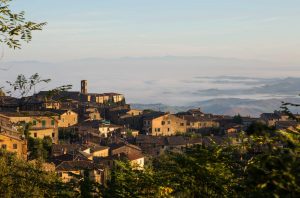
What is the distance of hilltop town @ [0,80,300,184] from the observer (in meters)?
53.5

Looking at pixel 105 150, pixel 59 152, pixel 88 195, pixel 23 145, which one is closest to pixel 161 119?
pixel 105 150

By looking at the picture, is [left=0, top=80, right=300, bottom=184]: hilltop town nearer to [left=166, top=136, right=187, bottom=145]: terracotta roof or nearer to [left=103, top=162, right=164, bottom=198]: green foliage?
[left=166, top=136, right=187, bottom=145]: terracotta roof

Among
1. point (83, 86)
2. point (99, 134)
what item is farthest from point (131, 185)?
point (83, 86)

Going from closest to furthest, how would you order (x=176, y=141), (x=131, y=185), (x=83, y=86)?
(x=131, y=185) < (x=176, y=141) < (x=83, y=86)

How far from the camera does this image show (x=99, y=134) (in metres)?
87.6

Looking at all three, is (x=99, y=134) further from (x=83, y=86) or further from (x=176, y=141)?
(x=83, y=86)

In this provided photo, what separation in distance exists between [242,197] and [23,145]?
155 feet

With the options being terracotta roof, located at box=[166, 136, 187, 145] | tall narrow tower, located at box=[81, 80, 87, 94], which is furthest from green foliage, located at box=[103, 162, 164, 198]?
tall narrow tower, located at box=[81, 80, 87, 94]

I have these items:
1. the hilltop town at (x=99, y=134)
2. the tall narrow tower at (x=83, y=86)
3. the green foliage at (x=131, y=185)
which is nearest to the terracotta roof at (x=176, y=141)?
the hilltop town at (x=99, y=134)

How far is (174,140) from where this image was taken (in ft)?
265

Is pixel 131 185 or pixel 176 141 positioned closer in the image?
pixel 131 185

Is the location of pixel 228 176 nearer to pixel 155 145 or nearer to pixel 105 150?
pixel 105 150

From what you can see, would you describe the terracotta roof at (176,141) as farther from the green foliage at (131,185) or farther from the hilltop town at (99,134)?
the green foliage at (131,185)

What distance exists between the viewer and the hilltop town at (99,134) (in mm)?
53453
